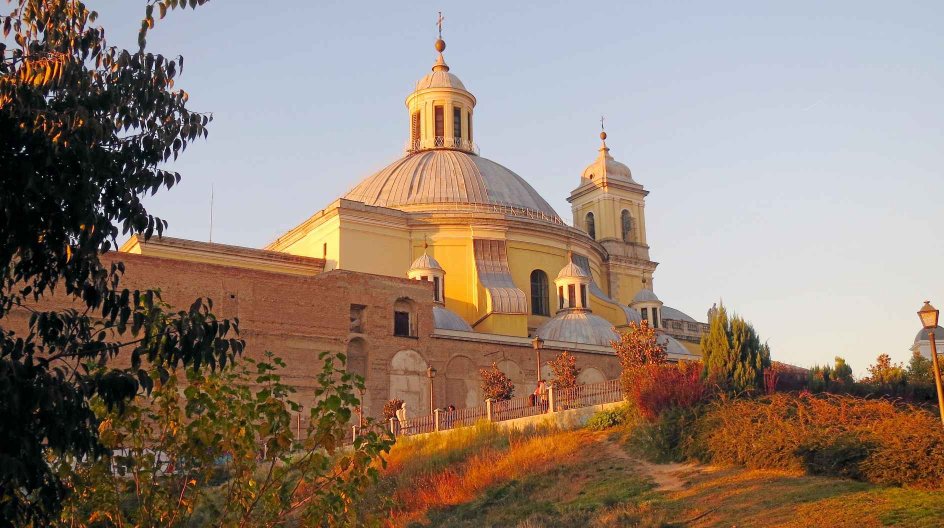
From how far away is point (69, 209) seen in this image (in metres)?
7.21

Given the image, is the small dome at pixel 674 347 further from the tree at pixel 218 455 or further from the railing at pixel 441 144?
the tree at pixel 218 455

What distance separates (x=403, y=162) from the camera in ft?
149

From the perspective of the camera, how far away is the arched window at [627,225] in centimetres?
5088

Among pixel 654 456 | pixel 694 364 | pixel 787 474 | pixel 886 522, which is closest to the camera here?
pixel 886 522

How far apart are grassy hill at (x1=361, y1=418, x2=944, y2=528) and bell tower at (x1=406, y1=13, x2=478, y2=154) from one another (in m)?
23.8

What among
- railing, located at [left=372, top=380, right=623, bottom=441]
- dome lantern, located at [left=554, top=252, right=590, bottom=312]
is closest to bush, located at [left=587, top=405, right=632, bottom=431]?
railing, located at [left=372, top=380, right=623, bottom=441]

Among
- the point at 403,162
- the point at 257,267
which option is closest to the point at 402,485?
the point at 257,267

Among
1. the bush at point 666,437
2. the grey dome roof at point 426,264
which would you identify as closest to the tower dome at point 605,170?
the grey dome roof at point 426,264

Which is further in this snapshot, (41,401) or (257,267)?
(257,267)

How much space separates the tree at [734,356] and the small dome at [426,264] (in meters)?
16.5

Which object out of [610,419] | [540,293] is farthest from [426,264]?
[610,419]

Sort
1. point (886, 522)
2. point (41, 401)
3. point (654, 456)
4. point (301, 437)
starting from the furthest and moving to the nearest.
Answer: point (301, 437), point (654, 456), point (886, 522), point (41, 401)

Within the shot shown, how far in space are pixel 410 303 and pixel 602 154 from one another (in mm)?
19368

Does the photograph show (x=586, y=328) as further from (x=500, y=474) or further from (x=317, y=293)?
(x=500, y=474)
